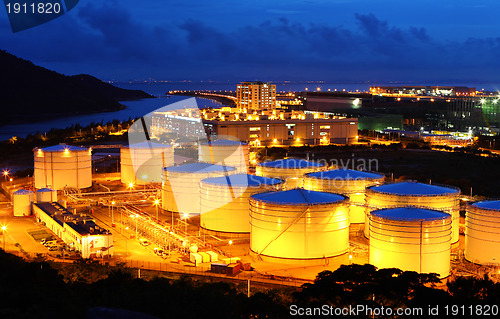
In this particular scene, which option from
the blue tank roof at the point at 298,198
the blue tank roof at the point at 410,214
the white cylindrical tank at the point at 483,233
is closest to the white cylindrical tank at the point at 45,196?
the blue tank roof at the point at 298,198

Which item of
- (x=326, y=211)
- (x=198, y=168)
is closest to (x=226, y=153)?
(x=198, y=168)

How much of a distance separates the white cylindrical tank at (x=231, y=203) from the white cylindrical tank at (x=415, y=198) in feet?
14.0

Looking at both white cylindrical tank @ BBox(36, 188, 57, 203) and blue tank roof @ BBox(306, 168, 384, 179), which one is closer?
blue tank roof @ BBox(306, 168, 384, 179)

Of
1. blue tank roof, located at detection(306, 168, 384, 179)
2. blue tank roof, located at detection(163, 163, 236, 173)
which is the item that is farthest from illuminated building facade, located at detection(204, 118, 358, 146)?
blue tank roof, located at detection(306, 168, 384, 179)

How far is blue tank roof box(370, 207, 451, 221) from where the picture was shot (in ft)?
61.5

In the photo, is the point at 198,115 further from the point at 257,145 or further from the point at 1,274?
the point at 1,274

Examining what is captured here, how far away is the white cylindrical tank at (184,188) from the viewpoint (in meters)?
28.0

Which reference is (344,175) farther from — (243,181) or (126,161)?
(126,161)

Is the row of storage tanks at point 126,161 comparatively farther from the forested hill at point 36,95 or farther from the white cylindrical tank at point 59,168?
the forested hill at point 36,95

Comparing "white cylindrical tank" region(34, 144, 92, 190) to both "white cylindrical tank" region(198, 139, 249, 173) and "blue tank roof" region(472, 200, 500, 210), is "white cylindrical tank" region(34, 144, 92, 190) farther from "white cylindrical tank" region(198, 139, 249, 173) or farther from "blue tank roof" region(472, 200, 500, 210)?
"blue tank roof" region(472, 200, 500, 210)

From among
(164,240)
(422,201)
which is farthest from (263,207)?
(422,201)

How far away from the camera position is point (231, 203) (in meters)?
24.7

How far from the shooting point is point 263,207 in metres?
21.0

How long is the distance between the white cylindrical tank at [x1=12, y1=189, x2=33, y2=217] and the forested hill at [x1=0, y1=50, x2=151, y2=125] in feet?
346
